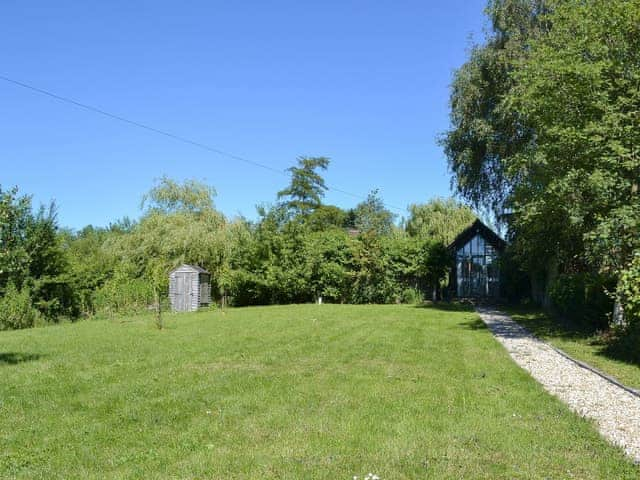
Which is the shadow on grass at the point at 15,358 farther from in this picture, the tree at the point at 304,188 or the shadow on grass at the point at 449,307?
the tree at the point at 304,188

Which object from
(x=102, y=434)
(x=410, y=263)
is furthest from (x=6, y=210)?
(x=410, y=263)

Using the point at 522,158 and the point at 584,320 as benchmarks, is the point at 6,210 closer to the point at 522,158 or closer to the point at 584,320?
the point at 522,158

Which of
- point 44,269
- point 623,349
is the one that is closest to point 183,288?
point 44,269

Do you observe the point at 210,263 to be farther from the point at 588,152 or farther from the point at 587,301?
the point at 588,152

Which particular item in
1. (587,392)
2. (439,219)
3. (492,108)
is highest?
(492,108)

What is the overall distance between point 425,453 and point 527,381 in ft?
12.1

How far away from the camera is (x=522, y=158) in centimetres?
1304

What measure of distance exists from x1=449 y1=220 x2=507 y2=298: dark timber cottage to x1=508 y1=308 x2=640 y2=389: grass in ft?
35.6

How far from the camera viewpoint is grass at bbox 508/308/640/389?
8.45 meters

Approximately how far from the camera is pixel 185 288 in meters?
24.5

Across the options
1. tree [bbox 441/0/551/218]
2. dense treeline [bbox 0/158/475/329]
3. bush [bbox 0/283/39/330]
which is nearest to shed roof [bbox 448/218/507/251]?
dense treeline [bbox 0/158/475/329]

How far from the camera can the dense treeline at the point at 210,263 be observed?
2062cm

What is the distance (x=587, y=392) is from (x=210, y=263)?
2217cm

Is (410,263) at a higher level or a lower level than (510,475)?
higher
